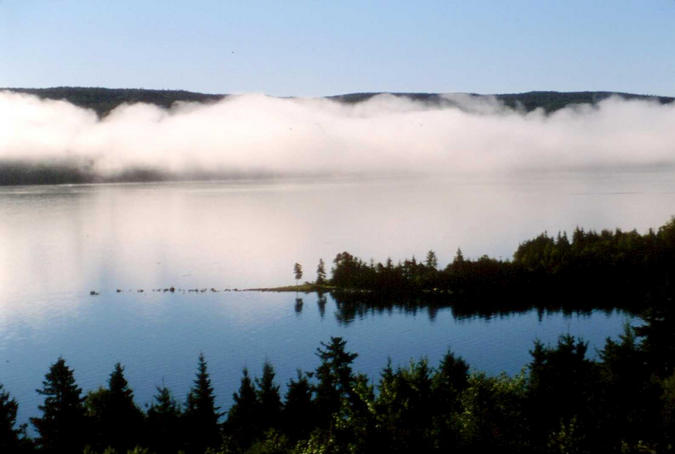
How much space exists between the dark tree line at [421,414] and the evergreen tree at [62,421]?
0.02 meters

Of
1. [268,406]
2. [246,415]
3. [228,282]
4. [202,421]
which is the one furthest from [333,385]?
[228,282]

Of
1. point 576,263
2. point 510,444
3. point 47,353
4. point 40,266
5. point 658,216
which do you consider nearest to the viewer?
point 510,444

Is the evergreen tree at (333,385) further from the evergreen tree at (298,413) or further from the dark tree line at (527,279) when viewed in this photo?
the dark tree line at (527,279)

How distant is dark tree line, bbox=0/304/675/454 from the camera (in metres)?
9.14

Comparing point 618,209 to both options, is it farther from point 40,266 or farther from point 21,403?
point 21,403

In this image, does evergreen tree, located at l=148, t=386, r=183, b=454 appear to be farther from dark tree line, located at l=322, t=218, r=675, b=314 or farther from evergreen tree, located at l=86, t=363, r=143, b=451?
dark tree line, located at l=322, t=218, r=675, b=314

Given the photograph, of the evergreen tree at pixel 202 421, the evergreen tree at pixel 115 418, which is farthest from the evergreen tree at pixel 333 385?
the evergreen tree at pixel 115 418

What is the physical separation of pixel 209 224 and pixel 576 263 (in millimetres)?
57001

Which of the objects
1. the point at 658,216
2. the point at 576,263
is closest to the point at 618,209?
the point at 658,216

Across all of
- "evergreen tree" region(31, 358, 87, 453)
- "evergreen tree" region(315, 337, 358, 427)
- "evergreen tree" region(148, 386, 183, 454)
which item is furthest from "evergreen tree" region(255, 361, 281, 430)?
"evergreen tree" region(31, 358, 87, 453)

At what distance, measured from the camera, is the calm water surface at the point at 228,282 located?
1254 inches

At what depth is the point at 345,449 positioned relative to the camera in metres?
10.4

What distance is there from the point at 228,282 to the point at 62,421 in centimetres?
3703

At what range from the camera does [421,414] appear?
11.7 m
